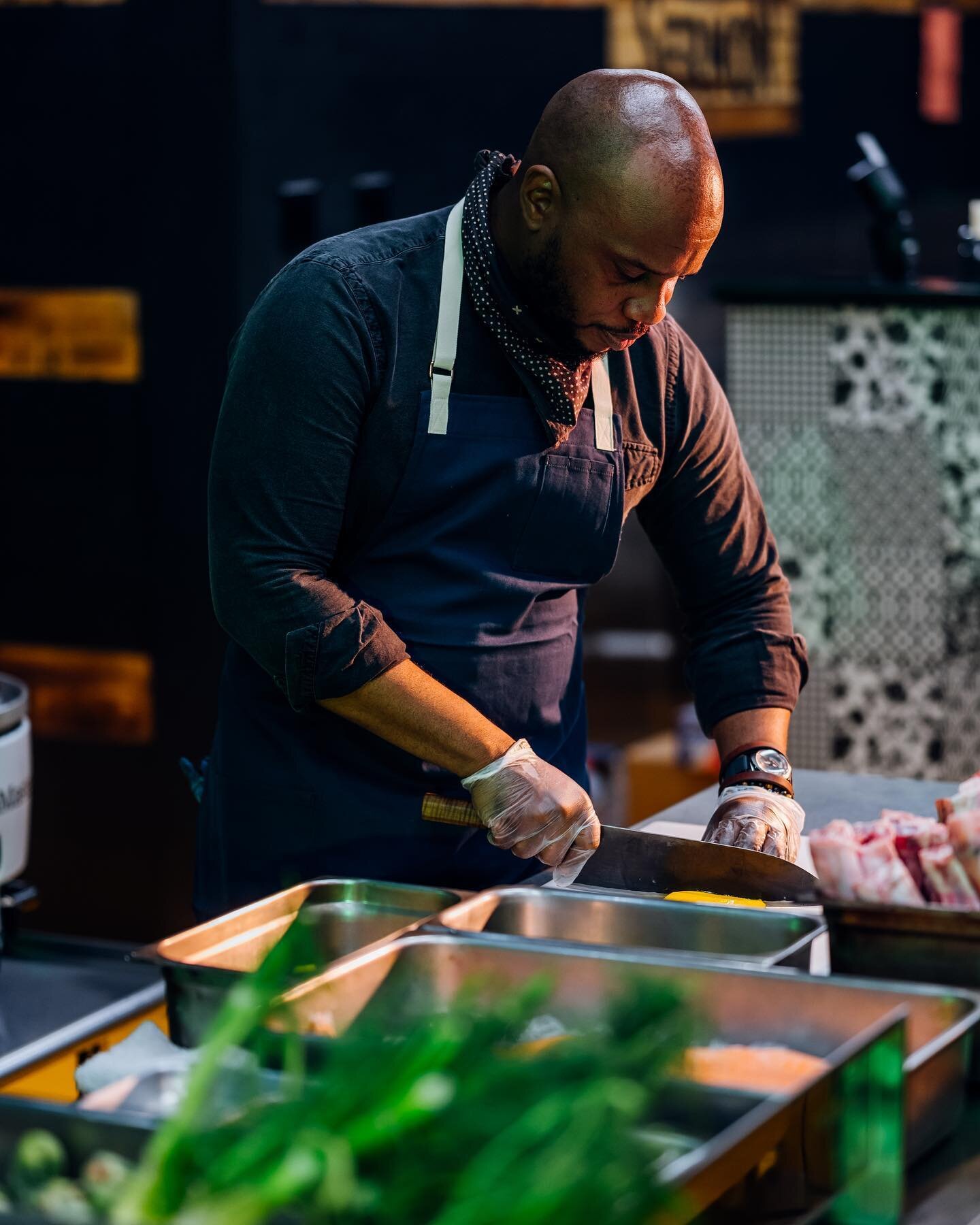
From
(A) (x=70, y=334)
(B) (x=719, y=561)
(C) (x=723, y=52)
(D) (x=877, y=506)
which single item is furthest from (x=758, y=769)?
(C) (x=723, y=52)

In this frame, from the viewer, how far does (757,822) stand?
216 cm

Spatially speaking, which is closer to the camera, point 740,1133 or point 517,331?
point 740,1133

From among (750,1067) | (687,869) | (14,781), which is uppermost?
(750,1067)

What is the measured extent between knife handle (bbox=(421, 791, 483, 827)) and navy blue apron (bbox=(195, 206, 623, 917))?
0.13 m

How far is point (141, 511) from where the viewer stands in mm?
4609

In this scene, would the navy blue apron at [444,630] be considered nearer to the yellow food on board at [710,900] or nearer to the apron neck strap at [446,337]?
the apron neck strap at [446,337]

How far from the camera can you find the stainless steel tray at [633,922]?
5.47ft

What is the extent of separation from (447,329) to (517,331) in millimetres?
89

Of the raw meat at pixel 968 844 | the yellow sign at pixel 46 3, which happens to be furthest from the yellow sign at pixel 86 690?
the raw meat at pixel 968 844

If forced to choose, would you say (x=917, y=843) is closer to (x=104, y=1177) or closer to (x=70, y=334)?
(x=104, y=1177)

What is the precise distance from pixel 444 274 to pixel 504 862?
2.52ft

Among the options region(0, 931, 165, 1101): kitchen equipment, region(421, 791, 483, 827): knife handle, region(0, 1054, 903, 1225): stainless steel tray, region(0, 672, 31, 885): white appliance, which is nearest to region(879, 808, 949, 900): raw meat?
region(0, 1054, 903, 1225): stainless steel tray

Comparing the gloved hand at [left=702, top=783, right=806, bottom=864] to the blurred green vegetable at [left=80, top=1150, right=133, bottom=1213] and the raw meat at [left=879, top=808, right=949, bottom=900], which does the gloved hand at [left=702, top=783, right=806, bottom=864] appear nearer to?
the raw meat at [left=879, top=808, right=949, bottom=900]

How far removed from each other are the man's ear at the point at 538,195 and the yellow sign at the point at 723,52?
3.73 metres
